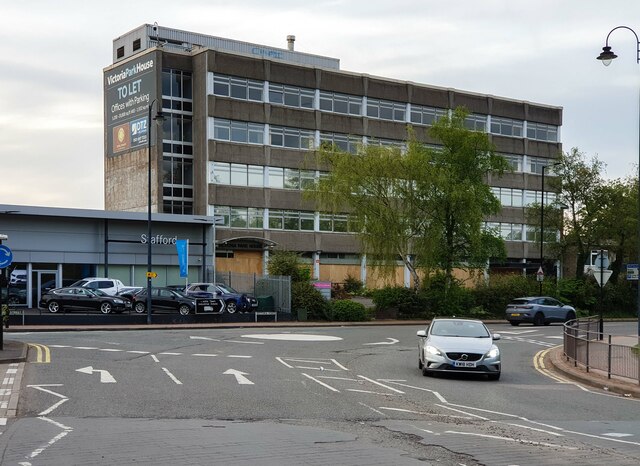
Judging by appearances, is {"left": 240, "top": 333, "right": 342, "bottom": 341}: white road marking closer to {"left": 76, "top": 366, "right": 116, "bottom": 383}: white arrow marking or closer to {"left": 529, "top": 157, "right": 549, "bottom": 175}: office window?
{"left": 76, "top": 366, "right": 116, "bottom": 383}: white arrow marking

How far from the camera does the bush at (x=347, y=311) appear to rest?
149 feet

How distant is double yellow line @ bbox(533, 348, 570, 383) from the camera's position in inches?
838

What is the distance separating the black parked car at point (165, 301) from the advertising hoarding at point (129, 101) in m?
24.4

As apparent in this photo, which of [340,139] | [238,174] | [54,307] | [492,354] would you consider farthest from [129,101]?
[492,354]

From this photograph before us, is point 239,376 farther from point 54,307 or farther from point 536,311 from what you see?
point 536,311

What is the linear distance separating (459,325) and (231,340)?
426 inches

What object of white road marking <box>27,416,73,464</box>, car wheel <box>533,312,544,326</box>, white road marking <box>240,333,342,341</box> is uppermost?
Result: white road marking <box>27,416,73,464</box>

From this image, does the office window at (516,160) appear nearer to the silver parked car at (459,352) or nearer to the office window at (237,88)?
the office window at (237,88)

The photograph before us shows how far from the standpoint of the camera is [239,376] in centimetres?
1881

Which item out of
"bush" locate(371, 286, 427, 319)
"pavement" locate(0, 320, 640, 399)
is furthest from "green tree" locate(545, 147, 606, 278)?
"pavement" locate(0, 320, 640, 399)

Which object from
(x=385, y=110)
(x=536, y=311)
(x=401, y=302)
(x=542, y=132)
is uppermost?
(x=385, y=110)

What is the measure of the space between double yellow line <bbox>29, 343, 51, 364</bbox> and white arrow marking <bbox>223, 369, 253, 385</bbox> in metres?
4.74

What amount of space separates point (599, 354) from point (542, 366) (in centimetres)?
328

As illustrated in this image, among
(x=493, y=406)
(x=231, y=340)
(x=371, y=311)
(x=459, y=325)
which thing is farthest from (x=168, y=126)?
(x=493, y=406)
